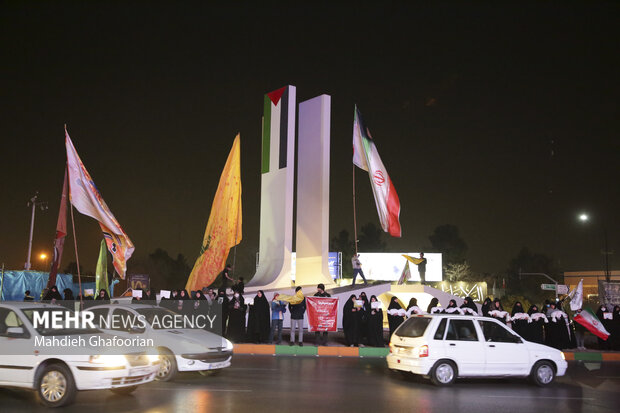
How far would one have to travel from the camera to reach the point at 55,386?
864 cm

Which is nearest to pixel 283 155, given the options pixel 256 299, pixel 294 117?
pixel 294 117

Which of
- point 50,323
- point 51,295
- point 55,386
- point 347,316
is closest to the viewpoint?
point 55,386

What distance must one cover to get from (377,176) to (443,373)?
47.9 ft

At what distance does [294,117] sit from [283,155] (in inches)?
81.5

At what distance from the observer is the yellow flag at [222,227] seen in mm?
24797

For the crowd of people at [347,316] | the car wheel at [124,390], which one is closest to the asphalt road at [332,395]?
the car wheel at [124,390]

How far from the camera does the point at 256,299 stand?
1941 cm

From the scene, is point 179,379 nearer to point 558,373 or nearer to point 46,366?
point 46,366

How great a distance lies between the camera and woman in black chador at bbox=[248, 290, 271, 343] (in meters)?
19.1

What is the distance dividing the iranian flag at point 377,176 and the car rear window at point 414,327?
1313 cm

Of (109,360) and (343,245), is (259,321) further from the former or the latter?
(343,245)

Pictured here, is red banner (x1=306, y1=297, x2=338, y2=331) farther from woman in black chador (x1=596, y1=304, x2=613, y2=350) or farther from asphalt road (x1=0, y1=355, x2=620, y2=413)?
woman in black chador (x1=596, y1=304, x2=613, y2=350)

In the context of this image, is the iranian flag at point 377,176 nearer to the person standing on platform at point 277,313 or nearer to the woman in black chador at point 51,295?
the person standing on platform at point 277,313

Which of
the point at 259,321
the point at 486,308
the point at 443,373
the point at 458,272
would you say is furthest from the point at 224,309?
the point at 458,272
